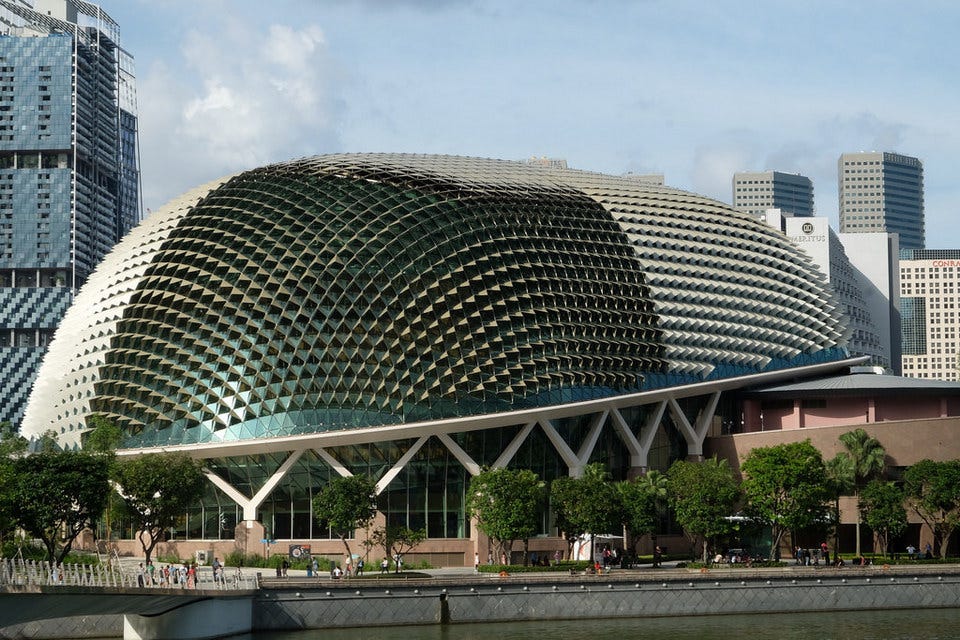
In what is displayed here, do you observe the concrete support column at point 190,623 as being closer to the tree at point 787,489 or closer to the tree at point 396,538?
the tree at point 396,538

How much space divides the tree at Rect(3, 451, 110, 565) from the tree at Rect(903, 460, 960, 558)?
54.2 meters

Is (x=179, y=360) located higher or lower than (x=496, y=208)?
lower

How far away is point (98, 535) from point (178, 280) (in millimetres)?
20199

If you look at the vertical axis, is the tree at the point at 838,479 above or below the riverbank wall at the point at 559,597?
above

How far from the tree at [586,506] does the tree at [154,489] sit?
24.0m

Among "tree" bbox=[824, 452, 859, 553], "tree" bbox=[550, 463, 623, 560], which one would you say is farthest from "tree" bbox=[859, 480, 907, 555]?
"tree" bbox=[550, 463, 623, 560]

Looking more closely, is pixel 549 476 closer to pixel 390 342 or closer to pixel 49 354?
pixel 390 342

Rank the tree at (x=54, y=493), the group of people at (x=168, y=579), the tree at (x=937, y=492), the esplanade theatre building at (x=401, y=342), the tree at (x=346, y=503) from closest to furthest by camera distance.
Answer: the group of people at (x=168, y=579)
the tree at (x=54, y=493)
the tree at (x=346, y=503)
the tree at (x=937, y=492)
the esplanade theatre building at (x=401, y=342)

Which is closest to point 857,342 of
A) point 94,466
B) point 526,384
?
point 526,384

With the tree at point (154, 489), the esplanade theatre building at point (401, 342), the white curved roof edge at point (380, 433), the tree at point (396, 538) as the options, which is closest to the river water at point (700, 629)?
the tree at point (396, 538)

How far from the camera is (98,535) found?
98062mm

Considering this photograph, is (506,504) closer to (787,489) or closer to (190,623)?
(787,489)

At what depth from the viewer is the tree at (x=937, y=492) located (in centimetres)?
8925

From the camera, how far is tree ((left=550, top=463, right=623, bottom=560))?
83.4 meters
